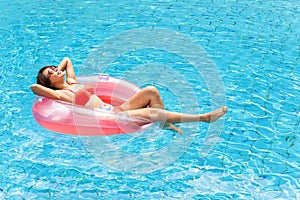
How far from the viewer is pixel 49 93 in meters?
5.11

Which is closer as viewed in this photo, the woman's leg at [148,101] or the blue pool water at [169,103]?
the blue pool water at [169,103]

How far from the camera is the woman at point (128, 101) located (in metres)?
4.86

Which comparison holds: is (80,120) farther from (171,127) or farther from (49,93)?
(171,127)

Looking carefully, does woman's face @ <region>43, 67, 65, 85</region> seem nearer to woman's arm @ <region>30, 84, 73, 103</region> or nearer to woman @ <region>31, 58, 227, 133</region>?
woman @ <region>31, 58, 227, 133</region>

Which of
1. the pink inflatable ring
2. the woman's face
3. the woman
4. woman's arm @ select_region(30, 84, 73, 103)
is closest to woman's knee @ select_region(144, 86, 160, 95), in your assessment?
the woman

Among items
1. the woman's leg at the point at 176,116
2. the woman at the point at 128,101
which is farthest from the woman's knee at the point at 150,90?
the woman's leg at the point at 176,116

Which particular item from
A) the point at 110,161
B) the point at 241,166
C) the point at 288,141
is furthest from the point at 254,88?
the point at 110,161

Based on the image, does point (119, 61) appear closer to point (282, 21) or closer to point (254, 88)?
point (254, 88)

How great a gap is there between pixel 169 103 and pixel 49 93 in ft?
4.83

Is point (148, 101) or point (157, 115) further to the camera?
point (148, 101)

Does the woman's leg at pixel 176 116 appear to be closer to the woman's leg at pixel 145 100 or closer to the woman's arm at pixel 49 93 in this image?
the woman's leg at pixel 145 100

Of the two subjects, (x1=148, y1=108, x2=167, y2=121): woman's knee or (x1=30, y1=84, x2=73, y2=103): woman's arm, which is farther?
(x1=30, y1=84, x2=73, y2=103): woman's arm

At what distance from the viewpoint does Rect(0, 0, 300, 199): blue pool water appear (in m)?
4.44

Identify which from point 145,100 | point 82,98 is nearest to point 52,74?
point 82,98
